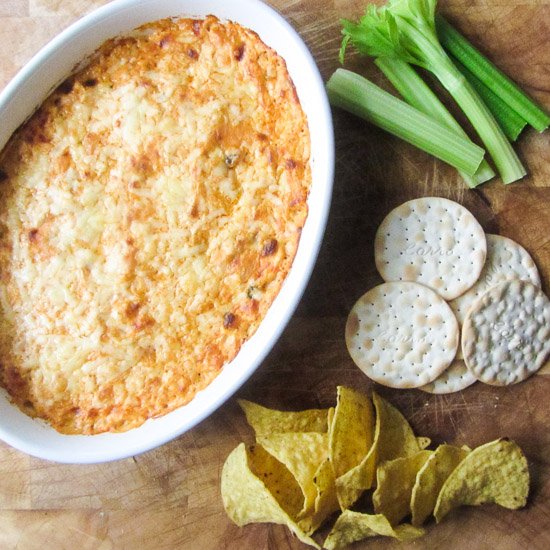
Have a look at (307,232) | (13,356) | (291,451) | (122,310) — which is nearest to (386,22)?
(307,232)

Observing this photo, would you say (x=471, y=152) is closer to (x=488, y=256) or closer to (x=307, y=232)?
(x=488, y=256)

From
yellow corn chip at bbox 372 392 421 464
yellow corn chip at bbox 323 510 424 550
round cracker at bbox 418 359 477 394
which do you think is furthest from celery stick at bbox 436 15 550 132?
yellow corn chip at bbox 323 510 424 550

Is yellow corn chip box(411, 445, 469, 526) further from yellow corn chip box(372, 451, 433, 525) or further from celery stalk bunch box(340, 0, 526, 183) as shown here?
celery stalk bunch box(340, 0, 526, 183)

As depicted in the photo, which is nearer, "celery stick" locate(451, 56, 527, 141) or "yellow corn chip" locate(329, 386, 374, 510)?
"yellow corn chip" locate(329, 386, 374, 510)

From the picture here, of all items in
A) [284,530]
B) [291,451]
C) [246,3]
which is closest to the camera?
[246,3]

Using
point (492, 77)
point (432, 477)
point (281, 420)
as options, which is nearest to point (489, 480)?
point (432, 477)

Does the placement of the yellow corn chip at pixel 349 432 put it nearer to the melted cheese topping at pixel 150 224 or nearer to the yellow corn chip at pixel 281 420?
the yellow corn chip at pixel 281 420
